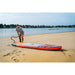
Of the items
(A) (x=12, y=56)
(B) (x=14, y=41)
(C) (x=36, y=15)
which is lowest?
(A) (x=12, y=56)

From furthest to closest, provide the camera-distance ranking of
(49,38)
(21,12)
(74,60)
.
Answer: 1. (49,38)
2. (21,12)
3. (74,60)

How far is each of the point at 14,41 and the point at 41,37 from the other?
1052mm

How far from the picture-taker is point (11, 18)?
2523 millimetres

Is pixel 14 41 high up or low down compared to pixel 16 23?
down

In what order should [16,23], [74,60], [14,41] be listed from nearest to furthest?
[74,60], [16,23], [14,41]

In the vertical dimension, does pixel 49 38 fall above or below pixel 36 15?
below

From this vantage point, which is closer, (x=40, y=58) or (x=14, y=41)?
(x=40, y=58)

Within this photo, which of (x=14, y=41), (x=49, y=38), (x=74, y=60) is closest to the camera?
(x=74, y=60)

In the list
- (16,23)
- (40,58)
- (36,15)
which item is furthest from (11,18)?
(40,58)

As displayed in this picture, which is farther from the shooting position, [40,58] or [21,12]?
[21,12]

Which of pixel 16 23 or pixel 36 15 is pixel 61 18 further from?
pixel 16 23

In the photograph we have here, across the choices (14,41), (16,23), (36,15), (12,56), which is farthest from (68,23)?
(14,41)

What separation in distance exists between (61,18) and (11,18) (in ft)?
4.45
